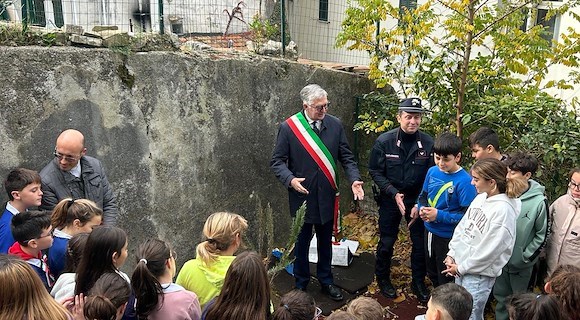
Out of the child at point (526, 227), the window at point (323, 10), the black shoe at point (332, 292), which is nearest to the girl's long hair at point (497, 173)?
the child at point (526, 227)

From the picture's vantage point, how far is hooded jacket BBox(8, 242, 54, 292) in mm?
3127

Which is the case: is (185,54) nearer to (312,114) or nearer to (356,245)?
(312,114)

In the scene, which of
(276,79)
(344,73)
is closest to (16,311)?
(276,79)

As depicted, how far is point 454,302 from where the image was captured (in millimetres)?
2748

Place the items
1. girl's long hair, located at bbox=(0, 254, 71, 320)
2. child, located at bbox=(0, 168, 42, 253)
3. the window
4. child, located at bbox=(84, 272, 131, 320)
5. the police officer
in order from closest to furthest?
1. girl's long hair, located at bbox=(0, 254, 71, 320)
2. child, located at bbox=(84, 272, 131, 320)
3. child, located at bbox=(0, 168, 42, 253)
4. the police officer
5. the window

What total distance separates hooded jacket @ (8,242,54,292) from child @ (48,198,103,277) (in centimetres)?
7

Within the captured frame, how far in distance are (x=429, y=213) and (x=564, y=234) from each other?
102cm

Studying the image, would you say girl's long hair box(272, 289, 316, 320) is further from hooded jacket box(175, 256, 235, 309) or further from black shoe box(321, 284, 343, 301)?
black shoe box(321, 284, 343, 301)

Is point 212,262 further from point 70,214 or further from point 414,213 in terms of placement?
point 414,213

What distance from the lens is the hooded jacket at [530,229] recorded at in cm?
383

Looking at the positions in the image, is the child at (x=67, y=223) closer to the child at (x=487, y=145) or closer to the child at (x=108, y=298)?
the child at (x=108, y=298)

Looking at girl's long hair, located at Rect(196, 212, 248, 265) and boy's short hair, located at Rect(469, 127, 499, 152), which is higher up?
boy's short hair, located at Rect(469, 127, 499, 152)

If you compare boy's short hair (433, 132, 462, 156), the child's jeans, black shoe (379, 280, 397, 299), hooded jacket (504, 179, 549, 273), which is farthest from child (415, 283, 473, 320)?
black shoe (379, 280, 397, 299)

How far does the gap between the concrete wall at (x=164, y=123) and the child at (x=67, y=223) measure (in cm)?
94
